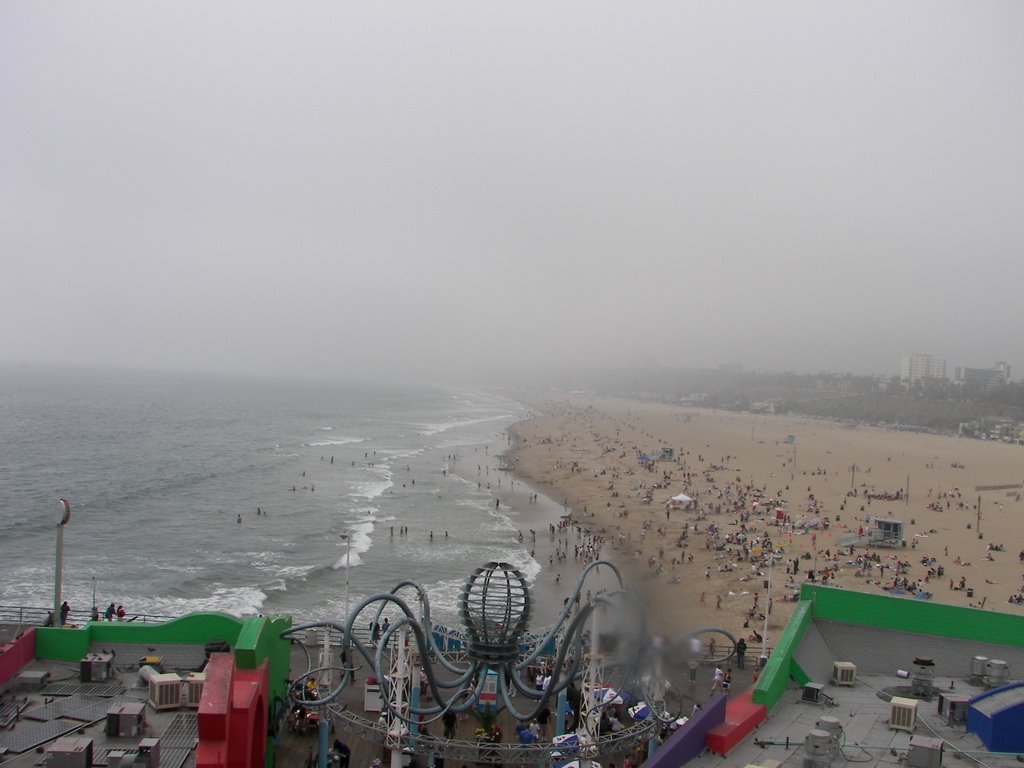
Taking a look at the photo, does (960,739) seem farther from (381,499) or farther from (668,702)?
(381,499)

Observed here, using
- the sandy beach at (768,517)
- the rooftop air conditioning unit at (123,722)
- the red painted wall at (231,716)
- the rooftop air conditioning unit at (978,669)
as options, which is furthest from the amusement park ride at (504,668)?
the rooftop air conditioning unit at (978,669)

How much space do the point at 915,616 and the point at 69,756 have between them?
15.5 m

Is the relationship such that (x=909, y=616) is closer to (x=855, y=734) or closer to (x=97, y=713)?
(x=855, y=734)

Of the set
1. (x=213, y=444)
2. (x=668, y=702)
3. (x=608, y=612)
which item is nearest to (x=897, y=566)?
(x=668, y=702)

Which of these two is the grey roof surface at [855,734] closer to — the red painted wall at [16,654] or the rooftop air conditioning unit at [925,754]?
the rooftop air conditioning unit at [925,754]

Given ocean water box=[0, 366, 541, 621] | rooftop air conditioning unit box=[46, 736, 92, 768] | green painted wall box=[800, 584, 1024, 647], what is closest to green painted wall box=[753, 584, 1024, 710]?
green painted wall box=[800, 584, 1024, 647]

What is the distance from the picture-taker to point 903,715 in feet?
43.0

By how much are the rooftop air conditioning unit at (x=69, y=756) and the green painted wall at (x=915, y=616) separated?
13134mm

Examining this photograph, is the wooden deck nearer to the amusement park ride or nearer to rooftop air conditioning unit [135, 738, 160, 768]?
the amusement park ride

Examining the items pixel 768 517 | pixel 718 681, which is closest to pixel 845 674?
pixel 718 681

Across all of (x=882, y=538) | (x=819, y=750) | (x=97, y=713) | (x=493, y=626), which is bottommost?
(x=882, y=538)

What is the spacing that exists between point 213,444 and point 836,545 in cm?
7887

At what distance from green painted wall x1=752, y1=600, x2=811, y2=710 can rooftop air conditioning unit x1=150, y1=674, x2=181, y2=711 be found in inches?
386

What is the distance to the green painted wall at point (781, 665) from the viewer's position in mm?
13062
